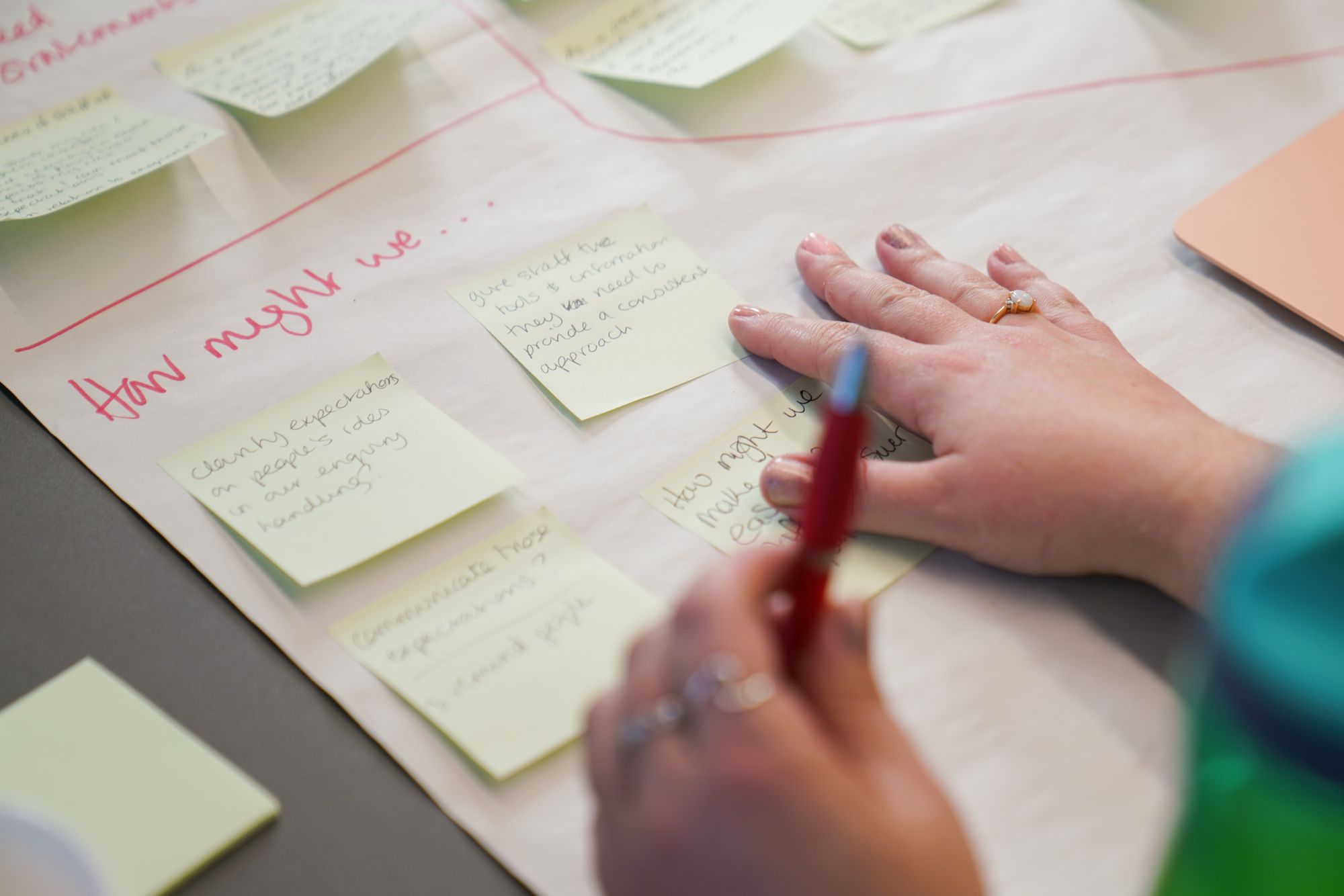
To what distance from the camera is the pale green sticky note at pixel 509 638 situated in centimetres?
47

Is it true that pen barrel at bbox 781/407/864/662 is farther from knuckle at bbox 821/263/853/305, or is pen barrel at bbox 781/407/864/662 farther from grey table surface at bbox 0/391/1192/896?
knuckle at bbox 821/263/853/305

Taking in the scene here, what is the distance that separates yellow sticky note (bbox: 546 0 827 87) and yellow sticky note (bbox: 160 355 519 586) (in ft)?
1.17

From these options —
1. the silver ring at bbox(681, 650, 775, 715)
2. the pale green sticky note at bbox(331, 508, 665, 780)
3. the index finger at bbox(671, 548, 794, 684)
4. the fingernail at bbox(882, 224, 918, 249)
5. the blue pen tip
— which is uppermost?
the blue pen tip

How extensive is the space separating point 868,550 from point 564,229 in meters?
0.32

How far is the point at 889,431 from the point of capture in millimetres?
593

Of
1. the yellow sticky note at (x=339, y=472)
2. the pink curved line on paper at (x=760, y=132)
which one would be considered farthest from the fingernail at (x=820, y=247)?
the yellow sticky note at (x=339, y=472)

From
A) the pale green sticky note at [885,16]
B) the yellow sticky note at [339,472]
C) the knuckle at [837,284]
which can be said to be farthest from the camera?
the pale green sticky note at [885,16]

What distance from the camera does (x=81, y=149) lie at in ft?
2.46

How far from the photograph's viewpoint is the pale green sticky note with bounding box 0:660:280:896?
44cm

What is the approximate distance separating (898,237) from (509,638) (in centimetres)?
37

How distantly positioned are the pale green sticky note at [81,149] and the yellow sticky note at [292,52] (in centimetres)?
5

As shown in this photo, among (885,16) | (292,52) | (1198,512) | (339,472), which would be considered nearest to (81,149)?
(292,52)

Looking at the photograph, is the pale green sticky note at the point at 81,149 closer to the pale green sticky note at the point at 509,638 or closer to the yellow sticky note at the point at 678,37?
the yellow sticky note at the point at 678,37

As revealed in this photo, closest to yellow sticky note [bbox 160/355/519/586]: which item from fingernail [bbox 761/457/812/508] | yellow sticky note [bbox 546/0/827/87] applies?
fingernail [bbox 761/457/812/508]
